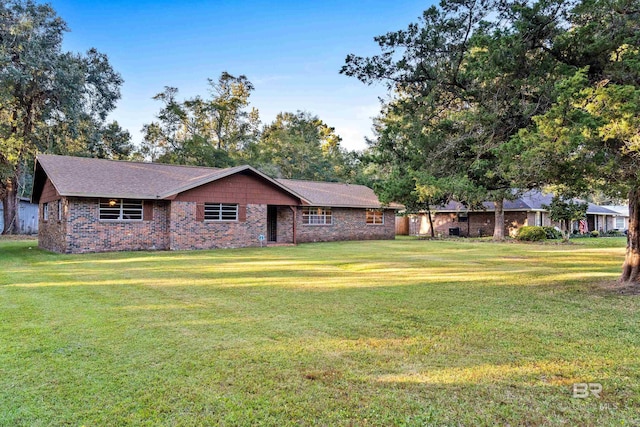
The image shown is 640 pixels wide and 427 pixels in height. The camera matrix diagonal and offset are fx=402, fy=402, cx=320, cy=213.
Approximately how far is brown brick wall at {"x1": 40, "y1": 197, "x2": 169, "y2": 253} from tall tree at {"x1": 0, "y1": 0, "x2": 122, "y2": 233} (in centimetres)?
1138

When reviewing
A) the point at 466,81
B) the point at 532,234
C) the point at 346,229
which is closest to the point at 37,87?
the point at 346,229

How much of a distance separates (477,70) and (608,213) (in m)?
36.6

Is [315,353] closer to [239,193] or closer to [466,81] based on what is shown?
[466,81]

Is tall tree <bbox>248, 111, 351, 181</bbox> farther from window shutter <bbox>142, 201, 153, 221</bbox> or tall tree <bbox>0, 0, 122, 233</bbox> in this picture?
window shutter <bbox>142, 201, 153, 221</bbox>

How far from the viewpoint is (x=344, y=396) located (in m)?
3.31

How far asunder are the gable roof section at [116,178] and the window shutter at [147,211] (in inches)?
23.1

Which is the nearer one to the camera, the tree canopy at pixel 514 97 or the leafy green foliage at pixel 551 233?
the tree canopy at pixel 514 97

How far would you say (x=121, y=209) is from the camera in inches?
672

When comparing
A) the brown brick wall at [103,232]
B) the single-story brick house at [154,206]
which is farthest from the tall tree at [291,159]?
the brown brick wall at [103,232]

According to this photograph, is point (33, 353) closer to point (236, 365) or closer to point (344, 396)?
point (236, 365)

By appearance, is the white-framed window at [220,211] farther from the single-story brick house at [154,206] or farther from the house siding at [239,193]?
the house siding at [239,193]

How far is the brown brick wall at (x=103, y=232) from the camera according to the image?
16.0 metres

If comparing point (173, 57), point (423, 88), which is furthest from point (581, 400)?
point (173, 57)

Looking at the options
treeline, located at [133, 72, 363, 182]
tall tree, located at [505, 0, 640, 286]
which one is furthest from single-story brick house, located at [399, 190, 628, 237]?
tall tree, located at [505, 0, 640, 286]
